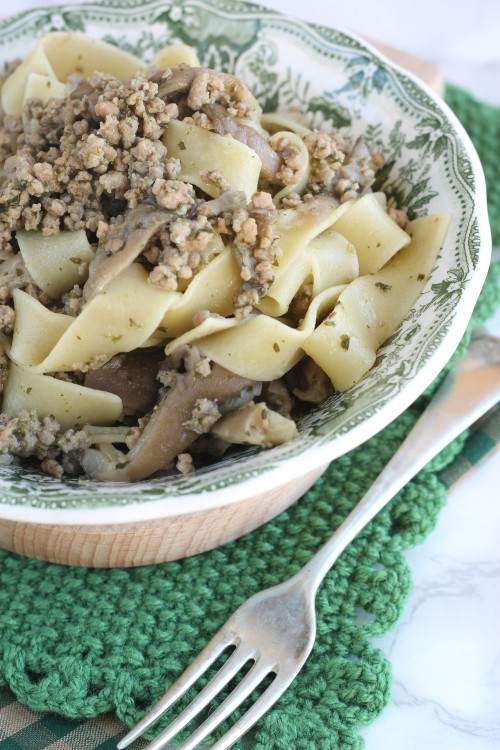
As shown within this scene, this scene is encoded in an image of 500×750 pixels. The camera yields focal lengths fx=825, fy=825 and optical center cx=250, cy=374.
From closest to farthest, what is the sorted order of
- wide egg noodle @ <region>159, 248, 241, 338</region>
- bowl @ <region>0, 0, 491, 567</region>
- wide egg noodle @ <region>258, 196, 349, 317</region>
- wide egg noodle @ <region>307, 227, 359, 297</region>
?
bowl @ <region>0, 0, 491, 567</region>
wide egg noodle @ <region>159, 248, 241, 338</region>
wide egg noodle @ <region>258, 196, 349, 317</region>
wide egg noodle @ <region>307, 227, 359, 297</region>

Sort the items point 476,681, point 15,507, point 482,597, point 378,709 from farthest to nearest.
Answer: point 482,597
point 476,681
point 378,709
point 15,507

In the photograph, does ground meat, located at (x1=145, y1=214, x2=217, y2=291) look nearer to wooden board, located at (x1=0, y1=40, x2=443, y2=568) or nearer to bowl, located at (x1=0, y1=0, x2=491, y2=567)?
bowl, located at (x1=0, y1=0, x2=491, y2=567)

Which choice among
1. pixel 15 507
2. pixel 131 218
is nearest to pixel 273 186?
pixel 131 218

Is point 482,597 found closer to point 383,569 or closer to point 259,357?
point 383,569

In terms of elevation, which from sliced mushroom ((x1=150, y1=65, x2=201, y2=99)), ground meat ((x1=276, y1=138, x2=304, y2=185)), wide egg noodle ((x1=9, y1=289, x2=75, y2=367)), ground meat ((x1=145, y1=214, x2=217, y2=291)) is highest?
sliced mushroom ((x1=150, y1=65, x2=201, y2=99))

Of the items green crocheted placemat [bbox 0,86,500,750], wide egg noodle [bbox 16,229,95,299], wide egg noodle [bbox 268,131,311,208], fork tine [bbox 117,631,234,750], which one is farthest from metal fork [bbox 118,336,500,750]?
wide egg noodle [bbox 16,229,95,299]

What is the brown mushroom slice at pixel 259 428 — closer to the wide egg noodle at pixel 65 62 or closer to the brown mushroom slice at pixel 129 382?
the brown mushroom slice at pixel 129 382

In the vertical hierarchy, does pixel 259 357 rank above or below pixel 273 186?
below
